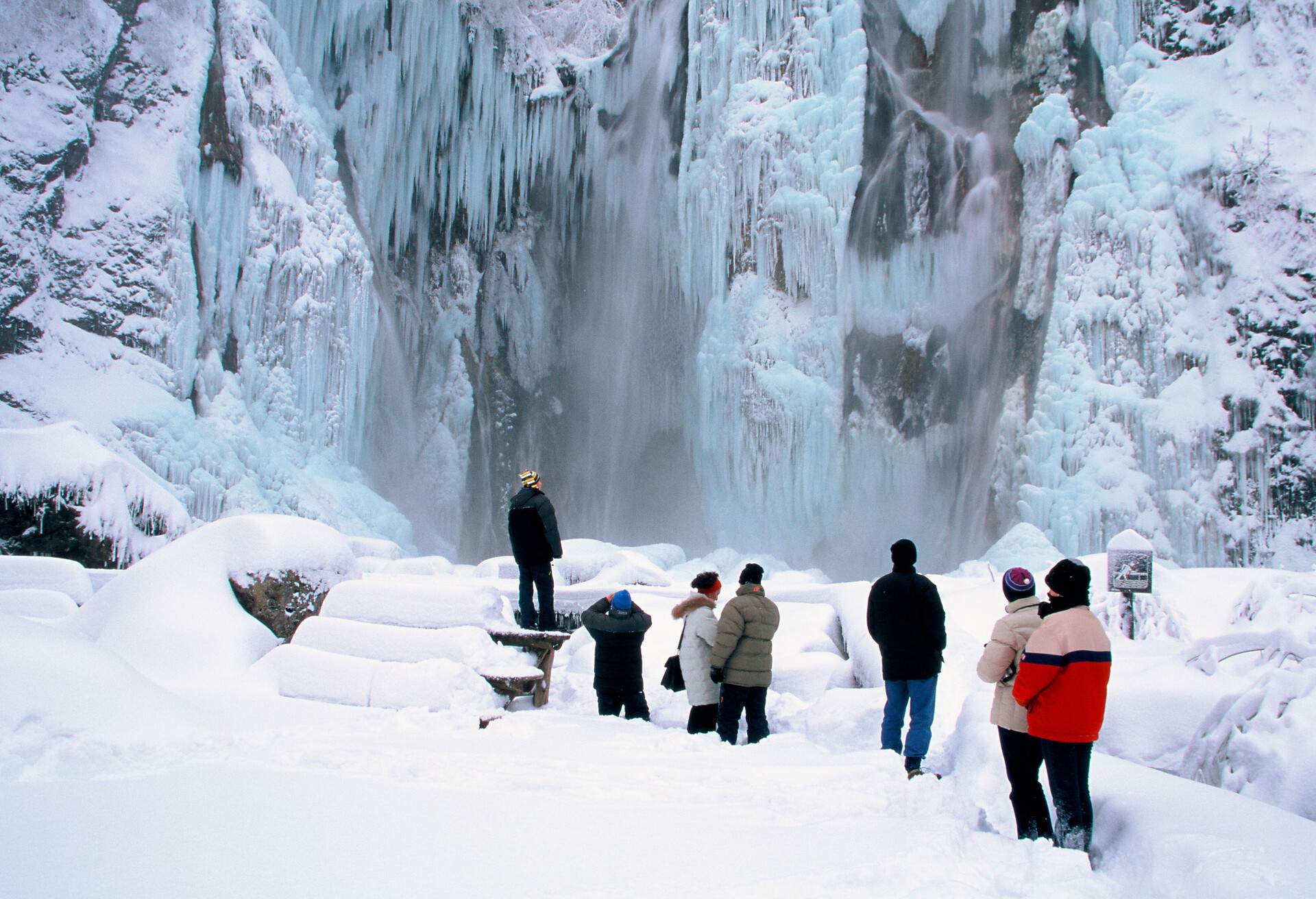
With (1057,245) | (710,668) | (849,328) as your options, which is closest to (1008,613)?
(710,668)

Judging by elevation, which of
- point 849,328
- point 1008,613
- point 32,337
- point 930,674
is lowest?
point 930,674

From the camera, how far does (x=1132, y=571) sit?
7.37m

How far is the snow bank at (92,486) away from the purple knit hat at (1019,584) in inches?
466

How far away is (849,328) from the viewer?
2081cm

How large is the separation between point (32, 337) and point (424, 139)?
399 inches

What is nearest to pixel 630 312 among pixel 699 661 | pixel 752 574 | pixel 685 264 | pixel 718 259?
pixel 685 264

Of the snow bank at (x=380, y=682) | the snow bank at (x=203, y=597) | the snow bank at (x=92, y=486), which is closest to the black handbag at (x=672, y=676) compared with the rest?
the snow bank at (x=380, y=682)

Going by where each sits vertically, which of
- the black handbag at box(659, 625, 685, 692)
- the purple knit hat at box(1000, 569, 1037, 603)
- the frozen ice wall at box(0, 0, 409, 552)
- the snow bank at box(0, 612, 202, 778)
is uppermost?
the frozen ice wall at box(0, 0, 409, 552)

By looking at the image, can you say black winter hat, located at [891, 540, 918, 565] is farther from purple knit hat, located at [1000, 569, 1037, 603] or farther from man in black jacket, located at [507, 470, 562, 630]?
man in black jacket, located at [507, 470, 562, 630]

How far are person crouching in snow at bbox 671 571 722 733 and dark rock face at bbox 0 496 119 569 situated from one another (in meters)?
9.35

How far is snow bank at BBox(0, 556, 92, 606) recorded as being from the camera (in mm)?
9742

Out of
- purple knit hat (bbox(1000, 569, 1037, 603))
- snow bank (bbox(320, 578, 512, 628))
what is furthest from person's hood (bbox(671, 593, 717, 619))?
purple knit hat (bbox(1000, 569, 1037, 603))

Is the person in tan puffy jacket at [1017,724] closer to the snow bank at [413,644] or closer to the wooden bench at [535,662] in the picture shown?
the wooden bench at [535,662]

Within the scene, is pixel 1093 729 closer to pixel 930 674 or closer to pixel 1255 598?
pixel 930 674
